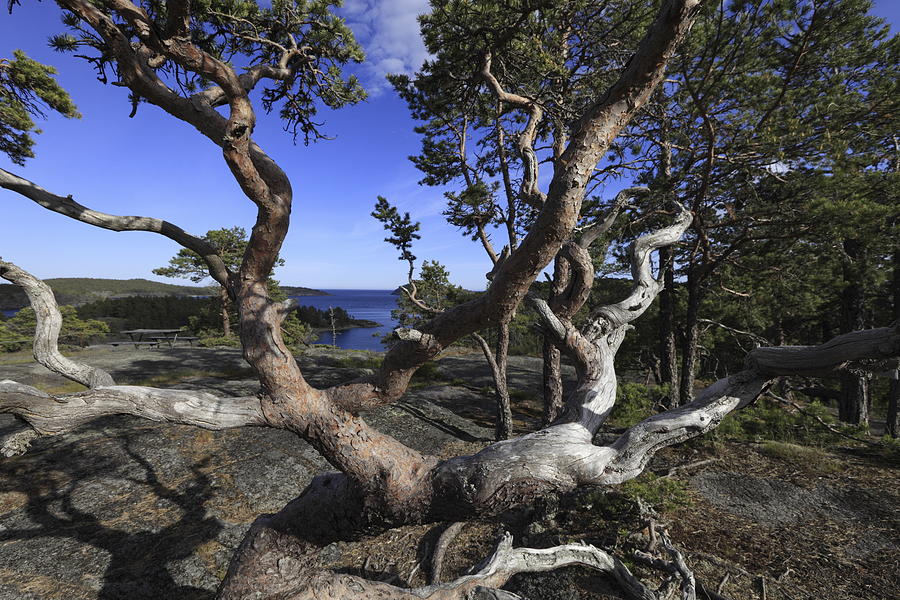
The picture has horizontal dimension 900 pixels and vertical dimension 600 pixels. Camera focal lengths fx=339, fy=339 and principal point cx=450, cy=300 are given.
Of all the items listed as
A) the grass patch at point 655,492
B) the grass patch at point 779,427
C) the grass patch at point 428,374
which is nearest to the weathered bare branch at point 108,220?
the grass patch at point 655,492

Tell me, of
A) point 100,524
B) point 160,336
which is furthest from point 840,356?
point 160,336

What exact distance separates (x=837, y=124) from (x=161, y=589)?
1291 cm

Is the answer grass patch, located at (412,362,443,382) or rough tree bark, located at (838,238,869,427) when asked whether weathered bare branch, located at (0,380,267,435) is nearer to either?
grass patch, located at (412,362,443,382)

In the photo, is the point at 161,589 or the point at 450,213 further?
the point at 450,213

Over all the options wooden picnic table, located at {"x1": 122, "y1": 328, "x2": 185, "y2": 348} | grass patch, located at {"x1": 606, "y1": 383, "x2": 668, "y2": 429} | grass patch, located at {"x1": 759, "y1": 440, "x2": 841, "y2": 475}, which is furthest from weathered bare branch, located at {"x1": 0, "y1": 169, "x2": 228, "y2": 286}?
wooden picnic table, located at {"x1": 122, "y1": 328, "x2": 185, "y2": 348}

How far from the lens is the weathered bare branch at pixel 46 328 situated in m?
2.37

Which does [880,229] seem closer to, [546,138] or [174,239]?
[546,138]

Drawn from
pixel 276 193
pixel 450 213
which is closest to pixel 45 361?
pixel 276 193

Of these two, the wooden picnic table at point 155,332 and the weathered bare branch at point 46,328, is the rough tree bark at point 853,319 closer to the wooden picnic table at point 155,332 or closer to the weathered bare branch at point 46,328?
the weathered bare branch at point 46,328

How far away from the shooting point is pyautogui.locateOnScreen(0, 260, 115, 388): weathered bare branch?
2367 millimetres

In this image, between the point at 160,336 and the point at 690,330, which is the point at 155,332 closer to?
the point at 160,336

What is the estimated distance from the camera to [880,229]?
277 inches

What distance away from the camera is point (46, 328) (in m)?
2.40

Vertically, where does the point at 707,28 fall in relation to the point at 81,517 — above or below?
above
